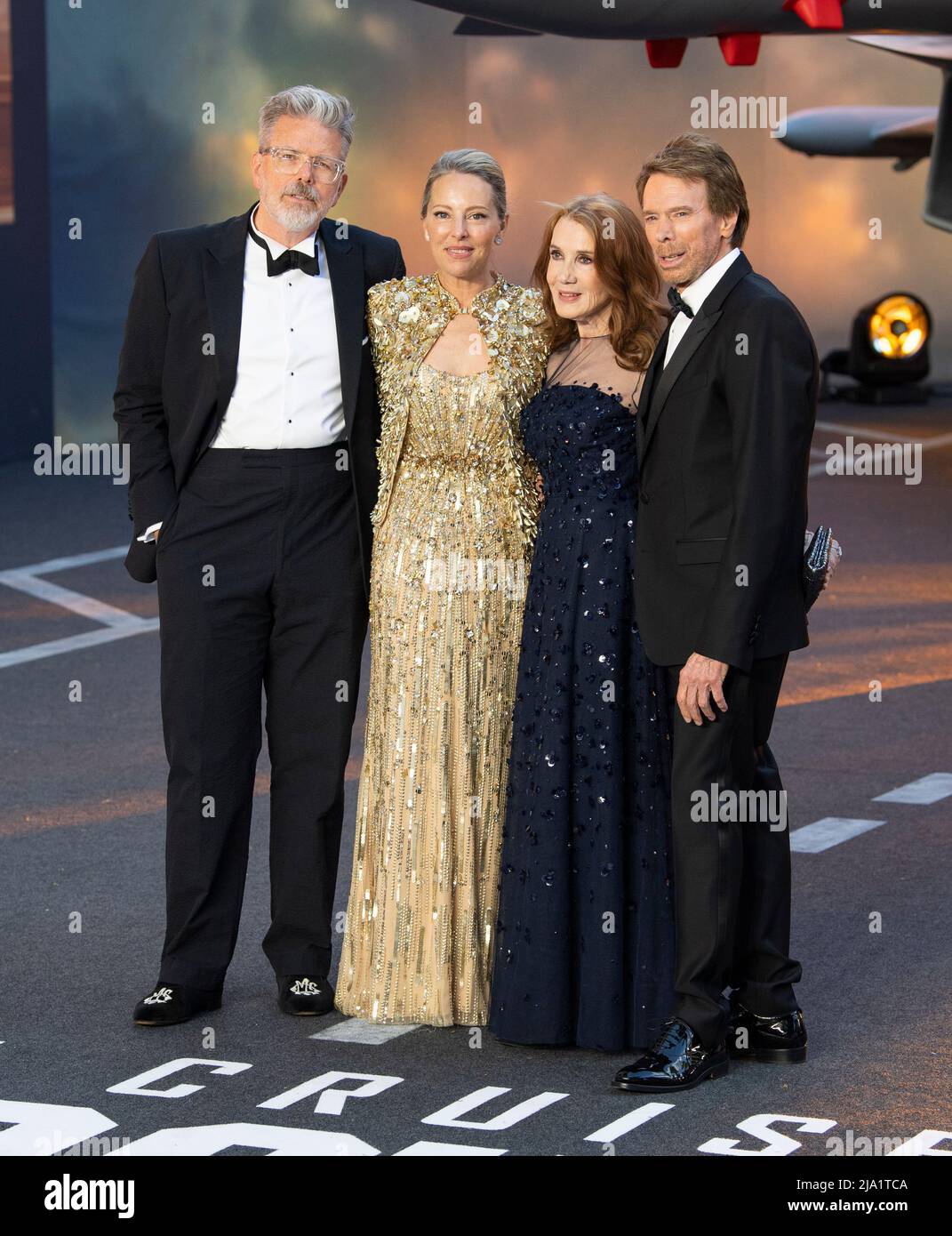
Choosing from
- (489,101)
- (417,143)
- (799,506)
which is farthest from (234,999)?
(489,101)

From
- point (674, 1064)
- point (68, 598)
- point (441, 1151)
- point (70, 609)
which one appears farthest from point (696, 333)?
point (68, 598)

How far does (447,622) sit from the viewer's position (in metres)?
4.05

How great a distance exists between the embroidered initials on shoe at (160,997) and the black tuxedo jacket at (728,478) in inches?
49.7

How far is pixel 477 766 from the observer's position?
407cm

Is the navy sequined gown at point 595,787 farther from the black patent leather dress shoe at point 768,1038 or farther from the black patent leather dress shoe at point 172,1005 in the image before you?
the black patent leather dress shoe at point 172,1005

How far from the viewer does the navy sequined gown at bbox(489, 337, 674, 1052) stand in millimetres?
3846

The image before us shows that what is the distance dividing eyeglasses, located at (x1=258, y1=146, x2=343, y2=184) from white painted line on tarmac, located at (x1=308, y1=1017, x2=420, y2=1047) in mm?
1732

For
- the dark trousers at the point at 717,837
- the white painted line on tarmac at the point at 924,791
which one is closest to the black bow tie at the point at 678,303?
the dark trousers at the point at 717,837

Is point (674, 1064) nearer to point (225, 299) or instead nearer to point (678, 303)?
point (678, 303)

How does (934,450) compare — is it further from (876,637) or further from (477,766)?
(477,766)

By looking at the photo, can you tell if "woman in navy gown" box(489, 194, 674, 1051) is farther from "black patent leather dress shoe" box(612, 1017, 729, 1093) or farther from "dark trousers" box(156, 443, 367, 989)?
"dark trousers" box(156, 443, 367, 989)

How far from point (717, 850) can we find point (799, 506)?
25.7 inches

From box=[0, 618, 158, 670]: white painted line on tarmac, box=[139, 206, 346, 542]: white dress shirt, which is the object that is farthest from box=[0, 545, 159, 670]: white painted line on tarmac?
box=[139, 206, 346, 542]: white dress shirt

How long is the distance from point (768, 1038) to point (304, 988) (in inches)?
38.8
